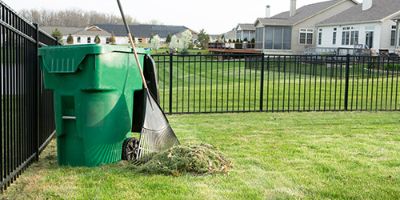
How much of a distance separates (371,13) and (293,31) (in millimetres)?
10208

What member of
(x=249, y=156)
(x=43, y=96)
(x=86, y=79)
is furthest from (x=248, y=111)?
(x=86, y=79)

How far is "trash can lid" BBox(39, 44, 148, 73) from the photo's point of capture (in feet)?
15.6

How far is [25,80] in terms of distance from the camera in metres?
4.99

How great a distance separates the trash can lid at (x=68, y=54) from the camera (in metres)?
4.77

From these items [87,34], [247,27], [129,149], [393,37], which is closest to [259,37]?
[247,27]

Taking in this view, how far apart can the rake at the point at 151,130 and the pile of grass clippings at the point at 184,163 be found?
197mm

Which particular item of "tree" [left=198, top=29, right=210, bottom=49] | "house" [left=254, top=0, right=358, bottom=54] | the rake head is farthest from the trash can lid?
"tree" [left=198, top=29, right=210, bottom=49]

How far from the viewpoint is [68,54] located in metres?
4.84

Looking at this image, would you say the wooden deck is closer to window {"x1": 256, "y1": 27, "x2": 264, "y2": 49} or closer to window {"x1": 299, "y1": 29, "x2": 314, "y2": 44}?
window {"x1": 256, "y1": 27, "x2": 264, "y2": 49}

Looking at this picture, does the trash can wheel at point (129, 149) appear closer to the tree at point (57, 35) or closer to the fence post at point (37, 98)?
the fence post at point (37, 98)

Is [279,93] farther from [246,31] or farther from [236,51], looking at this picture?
[246,31]

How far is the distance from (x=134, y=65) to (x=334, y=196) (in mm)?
2601

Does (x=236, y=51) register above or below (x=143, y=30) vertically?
below

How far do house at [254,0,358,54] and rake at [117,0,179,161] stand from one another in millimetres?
41626
